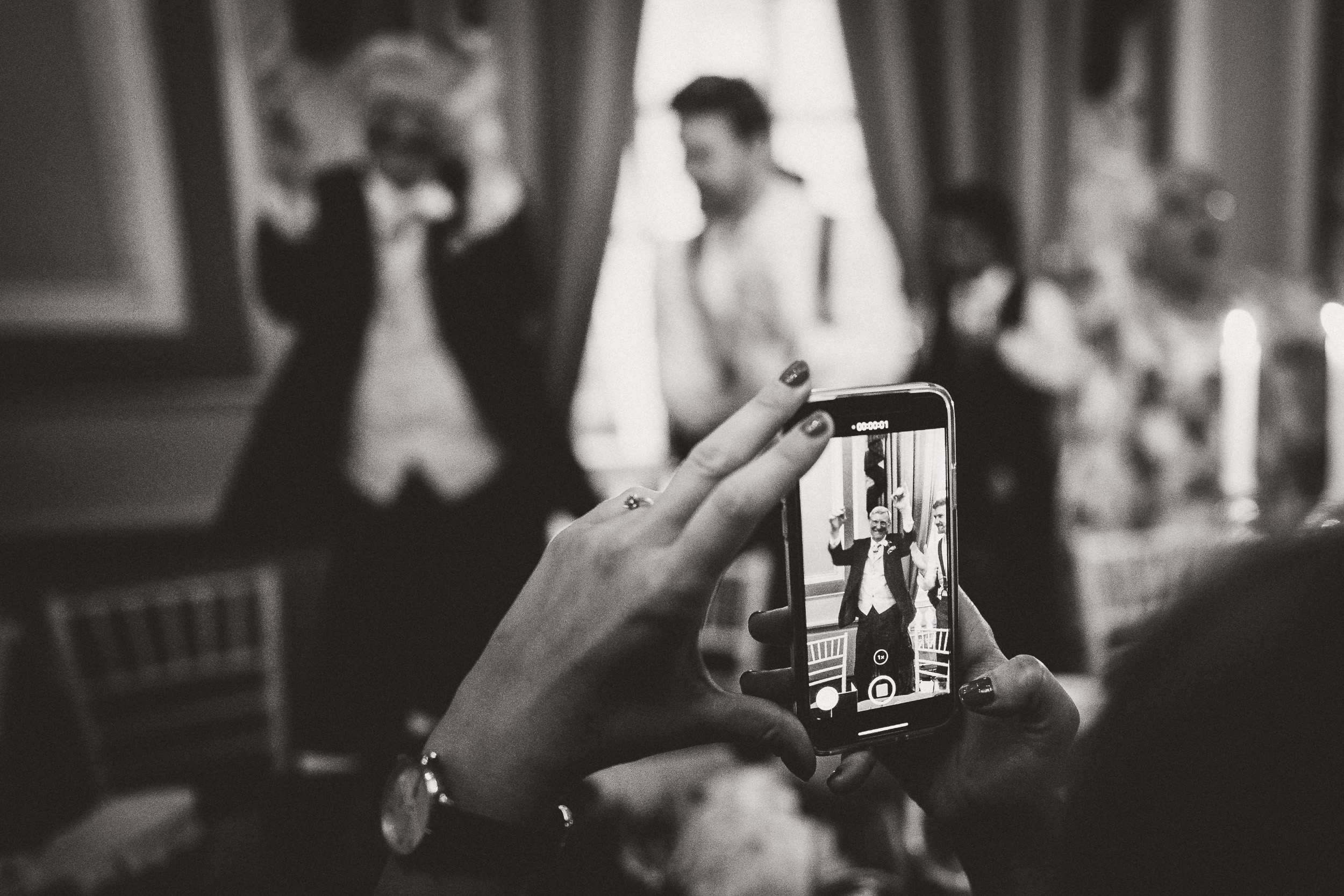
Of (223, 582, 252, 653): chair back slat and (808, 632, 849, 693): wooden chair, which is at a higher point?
(808, 632, 849, 693): wooden chair

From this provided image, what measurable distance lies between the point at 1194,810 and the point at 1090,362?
2591 millimetres

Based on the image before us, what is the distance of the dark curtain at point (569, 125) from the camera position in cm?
250

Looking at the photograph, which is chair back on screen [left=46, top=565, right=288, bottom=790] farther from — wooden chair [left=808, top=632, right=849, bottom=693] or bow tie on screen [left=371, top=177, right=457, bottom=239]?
wooden chair [left=808, top=632, right=849, bottom=693]

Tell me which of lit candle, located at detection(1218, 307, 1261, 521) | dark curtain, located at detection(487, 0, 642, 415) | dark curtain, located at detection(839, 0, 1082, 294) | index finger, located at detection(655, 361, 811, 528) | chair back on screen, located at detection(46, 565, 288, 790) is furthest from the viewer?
dark curtain, located at detection(839, 0, 1082, 294)

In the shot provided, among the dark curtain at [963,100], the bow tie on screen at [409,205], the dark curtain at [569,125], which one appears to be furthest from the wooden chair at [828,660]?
the dark curtain at [963,100]

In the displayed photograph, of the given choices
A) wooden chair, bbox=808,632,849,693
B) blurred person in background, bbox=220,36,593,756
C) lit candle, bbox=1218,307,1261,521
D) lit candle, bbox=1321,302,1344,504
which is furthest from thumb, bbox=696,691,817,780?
lit candle, bbox=1321,302,1344,504

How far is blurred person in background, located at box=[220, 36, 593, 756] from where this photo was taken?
2061 mm

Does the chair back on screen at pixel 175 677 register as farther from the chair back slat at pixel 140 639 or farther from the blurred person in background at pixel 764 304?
the blurred person in background at pixel 764 304

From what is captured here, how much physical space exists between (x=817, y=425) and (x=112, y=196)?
270 centimetres

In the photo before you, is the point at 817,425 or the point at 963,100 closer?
the point at 817,425

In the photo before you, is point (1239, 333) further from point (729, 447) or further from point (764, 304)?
point (729, 447)

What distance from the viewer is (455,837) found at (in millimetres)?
386

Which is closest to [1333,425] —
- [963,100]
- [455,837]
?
[963,100]

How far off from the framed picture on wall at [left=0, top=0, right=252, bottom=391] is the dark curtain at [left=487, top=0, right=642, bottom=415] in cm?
87
